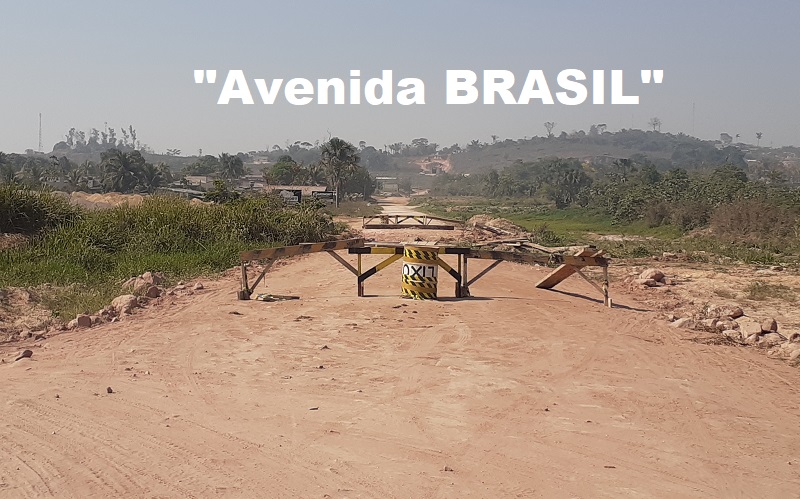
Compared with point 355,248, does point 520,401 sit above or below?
below

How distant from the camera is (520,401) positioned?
20.6 feet

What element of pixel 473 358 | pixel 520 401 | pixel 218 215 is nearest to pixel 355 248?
pixel 473 358

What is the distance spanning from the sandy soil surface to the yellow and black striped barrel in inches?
38.4

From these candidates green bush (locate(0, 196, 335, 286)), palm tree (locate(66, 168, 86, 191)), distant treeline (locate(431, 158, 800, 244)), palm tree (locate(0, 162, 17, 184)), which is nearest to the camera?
green bush (locate(0, 196, 335, 286))

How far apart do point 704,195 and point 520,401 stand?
3320 cm

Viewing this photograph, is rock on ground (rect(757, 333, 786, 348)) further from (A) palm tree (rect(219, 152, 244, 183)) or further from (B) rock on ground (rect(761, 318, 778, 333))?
(A) palm tree (rect(219, 152, 244, 183))

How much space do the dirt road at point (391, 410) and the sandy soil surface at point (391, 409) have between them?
2 centimetres

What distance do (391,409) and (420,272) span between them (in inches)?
195

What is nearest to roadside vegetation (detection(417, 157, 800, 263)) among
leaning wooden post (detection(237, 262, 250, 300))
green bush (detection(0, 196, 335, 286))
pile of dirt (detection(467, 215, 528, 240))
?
pile of dirt (detection(467, 215, 528, 240))

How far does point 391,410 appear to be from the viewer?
596cm

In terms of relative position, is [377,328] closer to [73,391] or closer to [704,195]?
[73,391]

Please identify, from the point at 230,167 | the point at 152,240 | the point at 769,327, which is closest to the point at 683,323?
the point at 769,327

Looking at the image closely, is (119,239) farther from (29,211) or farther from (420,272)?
(420,272)

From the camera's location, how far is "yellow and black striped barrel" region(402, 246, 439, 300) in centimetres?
1078
